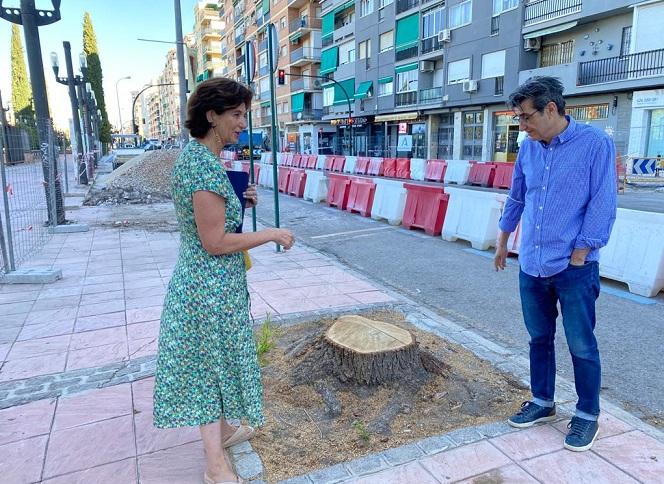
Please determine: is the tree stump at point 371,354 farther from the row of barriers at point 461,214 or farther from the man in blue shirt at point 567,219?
the row of barriers at point 461,214

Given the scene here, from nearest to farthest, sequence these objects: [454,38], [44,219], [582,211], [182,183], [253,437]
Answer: [182,183]
[582,211]
[253,437]
[44,219]
[454,38]

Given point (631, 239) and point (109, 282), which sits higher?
point (631, 239)

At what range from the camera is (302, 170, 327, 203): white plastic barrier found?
14211mm

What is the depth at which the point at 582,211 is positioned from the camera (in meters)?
2.54

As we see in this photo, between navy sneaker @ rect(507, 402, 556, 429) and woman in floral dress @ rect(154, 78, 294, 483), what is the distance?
1.43 metres

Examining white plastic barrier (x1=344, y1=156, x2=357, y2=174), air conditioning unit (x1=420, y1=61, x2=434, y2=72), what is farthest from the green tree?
white plastic barrier (x1=344, y1=156, x2=357, y2=174)

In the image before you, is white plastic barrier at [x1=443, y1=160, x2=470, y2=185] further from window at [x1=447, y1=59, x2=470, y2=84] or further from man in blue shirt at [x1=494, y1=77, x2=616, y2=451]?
man in blue shirt at [x1=494, y1=77, x2=616, y2=451]

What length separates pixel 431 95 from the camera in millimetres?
Answer: 32094

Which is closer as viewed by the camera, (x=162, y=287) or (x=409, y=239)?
(x=162, y=287)

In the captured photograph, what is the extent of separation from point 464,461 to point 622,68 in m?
23.4

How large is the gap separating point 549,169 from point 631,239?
152 inches

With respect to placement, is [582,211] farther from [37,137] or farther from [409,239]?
[37,137]

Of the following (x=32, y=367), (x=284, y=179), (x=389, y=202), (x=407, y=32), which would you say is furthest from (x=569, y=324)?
(x=407, y=32)

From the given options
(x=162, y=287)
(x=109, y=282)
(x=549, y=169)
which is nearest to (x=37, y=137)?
(x=109, y=282)
